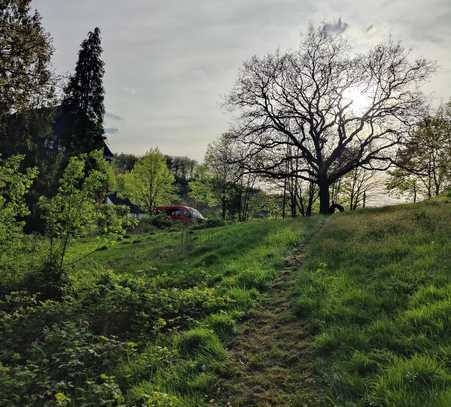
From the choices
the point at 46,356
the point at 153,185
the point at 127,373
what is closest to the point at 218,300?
the point at 127,373

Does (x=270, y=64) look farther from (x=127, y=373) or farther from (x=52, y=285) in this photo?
(x=127, y=373)

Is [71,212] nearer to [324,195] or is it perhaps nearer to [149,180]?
[324,195]

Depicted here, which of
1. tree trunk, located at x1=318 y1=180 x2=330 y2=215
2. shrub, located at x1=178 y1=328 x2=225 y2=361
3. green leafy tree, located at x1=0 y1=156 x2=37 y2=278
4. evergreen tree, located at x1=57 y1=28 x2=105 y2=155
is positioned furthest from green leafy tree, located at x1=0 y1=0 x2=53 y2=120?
evergreen tree, located at x1=57 y1=28 x2=105 y2=155

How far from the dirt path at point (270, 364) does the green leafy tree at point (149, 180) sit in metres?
43.4

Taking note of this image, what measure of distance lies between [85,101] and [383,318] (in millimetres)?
34763

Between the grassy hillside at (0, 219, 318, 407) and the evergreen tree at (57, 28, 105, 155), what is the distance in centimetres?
2776

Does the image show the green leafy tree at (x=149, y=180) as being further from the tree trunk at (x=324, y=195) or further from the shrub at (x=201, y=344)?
the shrub at (x=201, y=344)

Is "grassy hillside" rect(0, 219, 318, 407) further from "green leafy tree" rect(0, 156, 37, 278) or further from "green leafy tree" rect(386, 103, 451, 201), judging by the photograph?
"green leafy tree" rect(386, 103, 451, 201)

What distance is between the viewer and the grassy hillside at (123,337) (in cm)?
350

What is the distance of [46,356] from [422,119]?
2151 centimetres

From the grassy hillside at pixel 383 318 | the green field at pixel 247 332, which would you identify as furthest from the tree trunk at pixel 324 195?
the grassy hillside at pixel 383 318

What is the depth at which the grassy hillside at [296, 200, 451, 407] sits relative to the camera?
3043mm

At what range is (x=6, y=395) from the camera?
3.30 meters

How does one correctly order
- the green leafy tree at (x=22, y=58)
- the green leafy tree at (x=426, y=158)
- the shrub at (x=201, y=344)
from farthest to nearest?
the green leafy tree at (x=426, y=158) → the green leafy tree at (x=22, y=58) → the shrub at (x=201, y=344)
